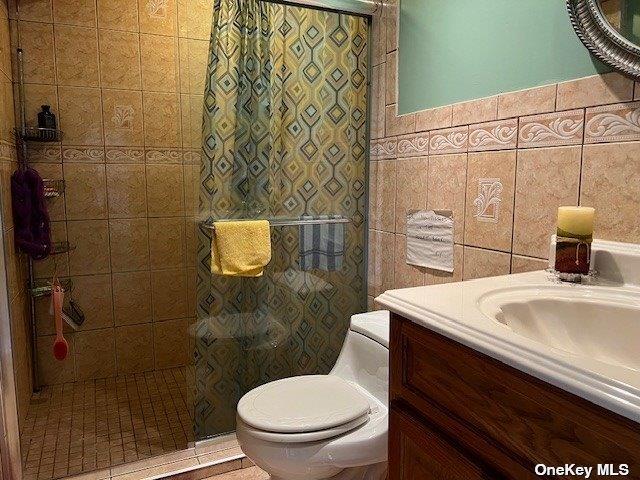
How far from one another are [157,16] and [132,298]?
154cm

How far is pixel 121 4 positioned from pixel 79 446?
2.13 m

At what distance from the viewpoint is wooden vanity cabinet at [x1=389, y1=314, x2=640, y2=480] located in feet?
1.85

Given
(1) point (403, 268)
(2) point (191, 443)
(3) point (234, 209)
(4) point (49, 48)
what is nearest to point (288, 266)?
(3) point (234, 209)

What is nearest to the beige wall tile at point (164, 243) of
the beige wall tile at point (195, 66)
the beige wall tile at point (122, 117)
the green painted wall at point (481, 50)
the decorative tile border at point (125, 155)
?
the decorative tile border at point (125, 155)

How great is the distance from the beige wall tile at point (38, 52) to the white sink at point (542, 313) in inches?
86.1

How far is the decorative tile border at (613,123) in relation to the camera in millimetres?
1011

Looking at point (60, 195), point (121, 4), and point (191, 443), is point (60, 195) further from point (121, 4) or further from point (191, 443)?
point (191, 443)

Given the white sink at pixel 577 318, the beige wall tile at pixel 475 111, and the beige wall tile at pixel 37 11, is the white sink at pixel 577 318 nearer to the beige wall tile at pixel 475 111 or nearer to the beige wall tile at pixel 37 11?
the beige wall tile at pixel 475 111

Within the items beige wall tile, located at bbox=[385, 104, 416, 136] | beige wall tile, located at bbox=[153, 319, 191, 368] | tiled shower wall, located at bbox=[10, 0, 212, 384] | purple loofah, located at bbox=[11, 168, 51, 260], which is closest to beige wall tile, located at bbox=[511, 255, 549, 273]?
beige wall tile, located at bbox=[385, 104, 416, 136]

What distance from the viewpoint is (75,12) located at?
2.29 m

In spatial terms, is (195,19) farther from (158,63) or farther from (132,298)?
(132,298)

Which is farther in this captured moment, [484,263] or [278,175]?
[278,175]

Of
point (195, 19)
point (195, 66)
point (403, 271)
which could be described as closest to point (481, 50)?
point (403, 271)

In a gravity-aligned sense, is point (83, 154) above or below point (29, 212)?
above
